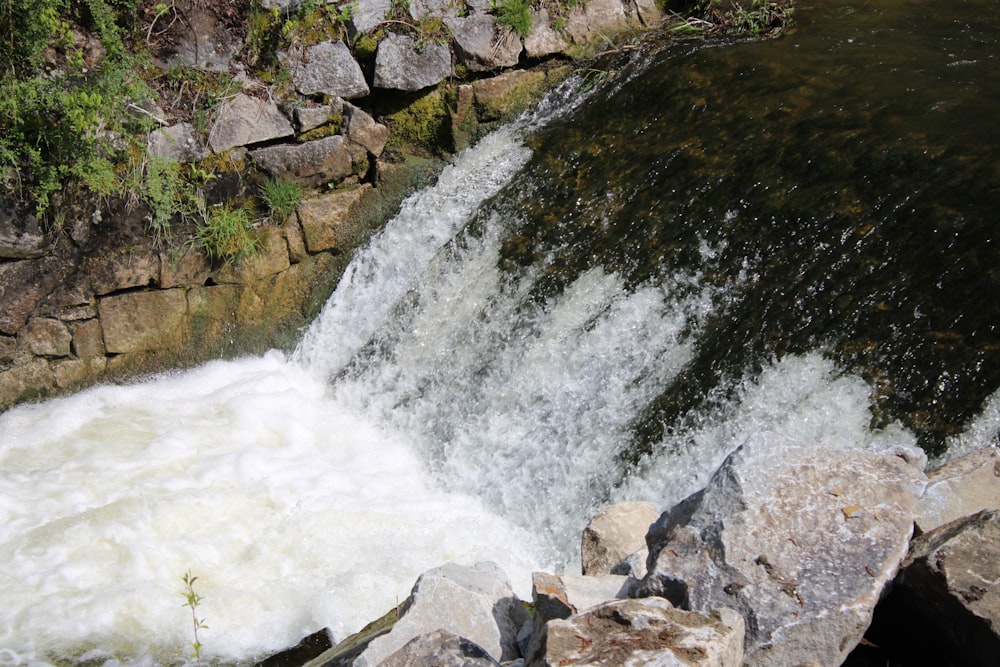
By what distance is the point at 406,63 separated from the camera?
579cm

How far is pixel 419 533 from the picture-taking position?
4234mm

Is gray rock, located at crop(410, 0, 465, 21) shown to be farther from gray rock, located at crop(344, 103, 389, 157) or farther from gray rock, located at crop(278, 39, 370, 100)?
gray rock, located at crop(344, 103, 389, 157)

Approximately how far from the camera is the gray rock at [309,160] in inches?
223

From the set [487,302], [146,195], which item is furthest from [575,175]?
[146,195]

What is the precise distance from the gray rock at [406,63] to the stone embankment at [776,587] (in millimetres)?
3653

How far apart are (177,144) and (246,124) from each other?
419 mm

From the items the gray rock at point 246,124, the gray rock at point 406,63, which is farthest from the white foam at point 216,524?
the gray rock at point 406,63

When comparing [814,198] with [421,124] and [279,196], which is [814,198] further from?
[279,196]

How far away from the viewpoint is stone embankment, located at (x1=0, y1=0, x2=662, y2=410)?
17.6ft

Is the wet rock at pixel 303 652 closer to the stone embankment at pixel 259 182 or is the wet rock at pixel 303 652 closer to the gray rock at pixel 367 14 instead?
the stone embankment at pixel 259 182

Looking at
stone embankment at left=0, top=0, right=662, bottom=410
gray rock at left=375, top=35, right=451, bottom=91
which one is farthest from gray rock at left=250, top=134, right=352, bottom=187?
gray rock at left=375, top=35, right=451, bottom=91

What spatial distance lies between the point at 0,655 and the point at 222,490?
3.91ft

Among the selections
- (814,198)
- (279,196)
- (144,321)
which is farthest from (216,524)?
(814,198)

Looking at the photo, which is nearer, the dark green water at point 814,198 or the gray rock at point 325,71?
the dark green water at point 814,198
